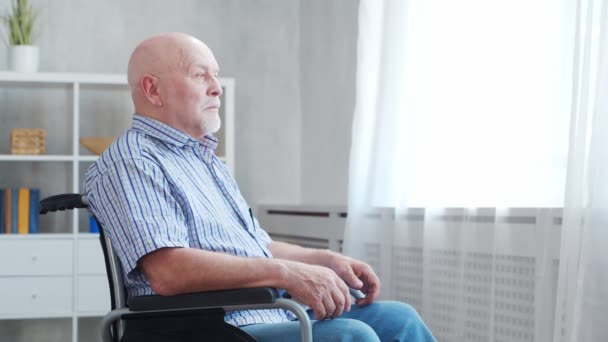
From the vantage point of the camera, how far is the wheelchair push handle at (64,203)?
179 cm

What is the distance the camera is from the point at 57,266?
12.9ft

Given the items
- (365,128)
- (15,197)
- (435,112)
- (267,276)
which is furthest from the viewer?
(15,197)

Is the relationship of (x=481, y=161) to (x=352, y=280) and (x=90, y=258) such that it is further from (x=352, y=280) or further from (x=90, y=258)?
(x=90, y=258)

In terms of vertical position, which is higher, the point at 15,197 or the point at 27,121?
the point at 27,121

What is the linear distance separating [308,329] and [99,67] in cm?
315

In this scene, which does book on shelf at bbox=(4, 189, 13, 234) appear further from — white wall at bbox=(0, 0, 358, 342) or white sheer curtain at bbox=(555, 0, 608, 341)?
white sheer curtain at bbox=(555, 0, 608, 341)

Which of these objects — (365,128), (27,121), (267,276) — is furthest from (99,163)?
(27,121)

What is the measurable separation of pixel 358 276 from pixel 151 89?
24.1 inches

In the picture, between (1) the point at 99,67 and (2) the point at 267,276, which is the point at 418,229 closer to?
(2) the point at 267,276

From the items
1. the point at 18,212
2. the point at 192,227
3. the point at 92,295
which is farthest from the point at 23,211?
the point at 192,227

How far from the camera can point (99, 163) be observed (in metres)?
1.77

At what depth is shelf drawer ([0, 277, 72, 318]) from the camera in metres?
3.87

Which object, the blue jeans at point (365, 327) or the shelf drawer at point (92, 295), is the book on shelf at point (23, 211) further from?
the blue jeans at point (365, 327)

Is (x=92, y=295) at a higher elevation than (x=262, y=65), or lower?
lower
